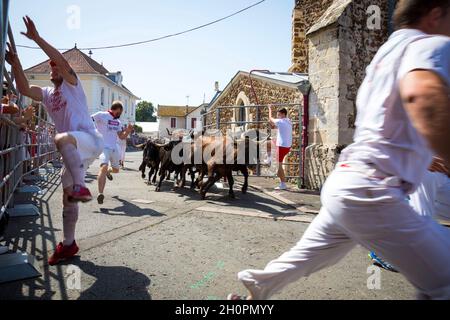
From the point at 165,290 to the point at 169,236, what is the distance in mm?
1603

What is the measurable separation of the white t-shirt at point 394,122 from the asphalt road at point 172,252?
1.65 metres

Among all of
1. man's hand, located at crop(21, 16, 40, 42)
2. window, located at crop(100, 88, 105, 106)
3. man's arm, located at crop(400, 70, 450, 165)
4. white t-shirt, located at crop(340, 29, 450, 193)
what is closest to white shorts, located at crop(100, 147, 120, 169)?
man's hand, located at crop(21, 16, 40, 42)

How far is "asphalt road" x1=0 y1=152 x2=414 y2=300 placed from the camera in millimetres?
2816

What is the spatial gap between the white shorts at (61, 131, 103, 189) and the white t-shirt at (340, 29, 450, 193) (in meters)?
2.62

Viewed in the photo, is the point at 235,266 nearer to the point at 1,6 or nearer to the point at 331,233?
the point at 331,233

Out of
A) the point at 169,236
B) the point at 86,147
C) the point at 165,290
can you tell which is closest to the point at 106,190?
the point at 169,236

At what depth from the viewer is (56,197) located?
6.90 metres

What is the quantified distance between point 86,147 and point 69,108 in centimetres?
44

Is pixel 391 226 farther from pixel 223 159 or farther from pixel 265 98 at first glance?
pixel 265 98

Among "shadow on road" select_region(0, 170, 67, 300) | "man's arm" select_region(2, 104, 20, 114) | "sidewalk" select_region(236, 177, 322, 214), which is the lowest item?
"sidewalk" select_region(236, 177, 322, 214)

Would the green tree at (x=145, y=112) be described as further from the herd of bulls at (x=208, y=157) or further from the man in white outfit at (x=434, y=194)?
the man in white outfit at (x=434, y=194)

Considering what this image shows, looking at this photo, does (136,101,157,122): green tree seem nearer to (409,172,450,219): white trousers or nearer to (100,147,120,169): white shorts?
(100,147,120,169): white shorts

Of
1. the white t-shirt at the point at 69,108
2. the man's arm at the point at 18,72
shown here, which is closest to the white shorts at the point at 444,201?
the white t-shirt at the point at 69,108

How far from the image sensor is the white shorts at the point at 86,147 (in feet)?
10.7
